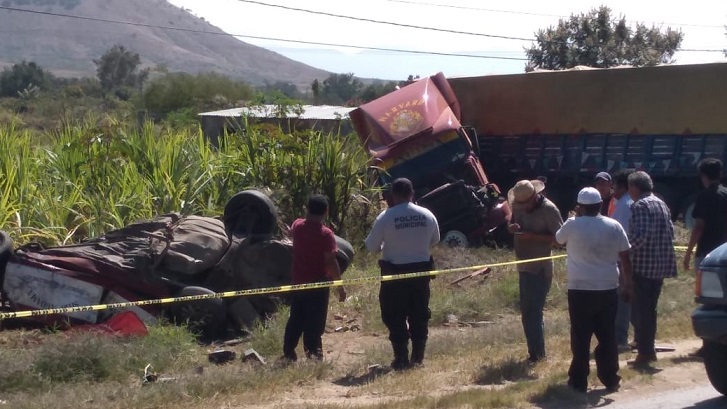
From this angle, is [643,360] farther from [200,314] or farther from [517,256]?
[200,314]

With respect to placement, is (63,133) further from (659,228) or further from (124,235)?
(659,228)

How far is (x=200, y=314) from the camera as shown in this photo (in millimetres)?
10445

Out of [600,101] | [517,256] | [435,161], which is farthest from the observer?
[600,101]

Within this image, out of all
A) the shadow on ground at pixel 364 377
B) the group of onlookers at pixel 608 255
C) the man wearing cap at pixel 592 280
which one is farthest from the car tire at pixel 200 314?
the man wearing cap at pixel 592 280

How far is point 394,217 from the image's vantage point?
866 centimetres

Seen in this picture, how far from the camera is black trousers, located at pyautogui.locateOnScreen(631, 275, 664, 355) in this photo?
8.73m

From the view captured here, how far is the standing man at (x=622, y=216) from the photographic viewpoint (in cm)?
902

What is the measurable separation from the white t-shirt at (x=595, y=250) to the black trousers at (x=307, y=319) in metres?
2.38

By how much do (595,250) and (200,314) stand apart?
4.52m

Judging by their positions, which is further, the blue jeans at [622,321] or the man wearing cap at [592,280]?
the blue jeans at [622,321]

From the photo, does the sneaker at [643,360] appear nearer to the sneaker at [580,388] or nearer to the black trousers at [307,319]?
the sneaker at [580,388]

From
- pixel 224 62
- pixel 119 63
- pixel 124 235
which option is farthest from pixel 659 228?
pixel 224 62

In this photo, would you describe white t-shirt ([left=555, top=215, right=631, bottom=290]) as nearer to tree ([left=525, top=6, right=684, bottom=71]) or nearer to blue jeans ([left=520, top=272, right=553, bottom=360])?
blue jeans ([left=520, top=272, right=553, bottom=360])

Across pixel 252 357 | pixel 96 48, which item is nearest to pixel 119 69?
pixel 252 357
